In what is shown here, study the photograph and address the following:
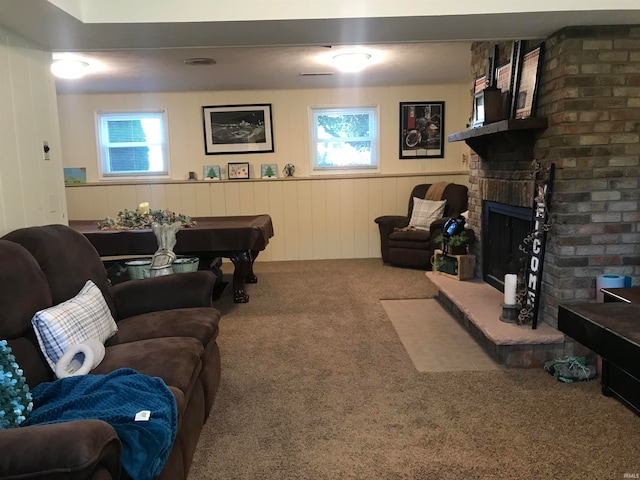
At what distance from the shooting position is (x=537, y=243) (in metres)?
3.01

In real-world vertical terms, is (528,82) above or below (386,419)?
above

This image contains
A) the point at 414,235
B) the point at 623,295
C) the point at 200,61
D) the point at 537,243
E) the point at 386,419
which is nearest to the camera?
the point at 623,295

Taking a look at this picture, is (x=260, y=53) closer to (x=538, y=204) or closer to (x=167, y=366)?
(x=538, y=204)

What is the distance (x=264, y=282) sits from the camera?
5.33m

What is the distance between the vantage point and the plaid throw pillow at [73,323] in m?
1.91

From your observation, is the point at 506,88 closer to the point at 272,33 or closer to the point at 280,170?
the point at 272,33

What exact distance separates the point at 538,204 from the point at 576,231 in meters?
0.26

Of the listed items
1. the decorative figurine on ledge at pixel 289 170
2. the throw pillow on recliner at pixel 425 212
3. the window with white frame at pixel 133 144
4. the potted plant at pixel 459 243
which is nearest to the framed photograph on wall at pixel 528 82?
the potted plant at pixel 459 243

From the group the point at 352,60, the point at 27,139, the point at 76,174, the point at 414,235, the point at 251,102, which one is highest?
the point at 352,60

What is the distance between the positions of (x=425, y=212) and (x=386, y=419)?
3865 millimetres

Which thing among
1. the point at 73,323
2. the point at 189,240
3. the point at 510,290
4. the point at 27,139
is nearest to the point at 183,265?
the point at 189,240

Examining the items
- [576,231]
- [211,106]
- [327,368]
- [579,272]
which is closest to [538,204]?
[576,231]

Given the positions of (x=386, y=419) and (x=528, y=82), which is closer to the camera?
(x=386, y=419)

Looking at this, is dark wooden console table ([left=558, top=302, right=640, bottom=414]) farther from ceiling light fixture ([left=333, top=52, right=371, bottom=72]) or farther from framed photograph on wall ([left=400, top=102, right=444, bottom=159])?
framed photograph on wall ([left=400, top=102, right=444, bottom=159])
